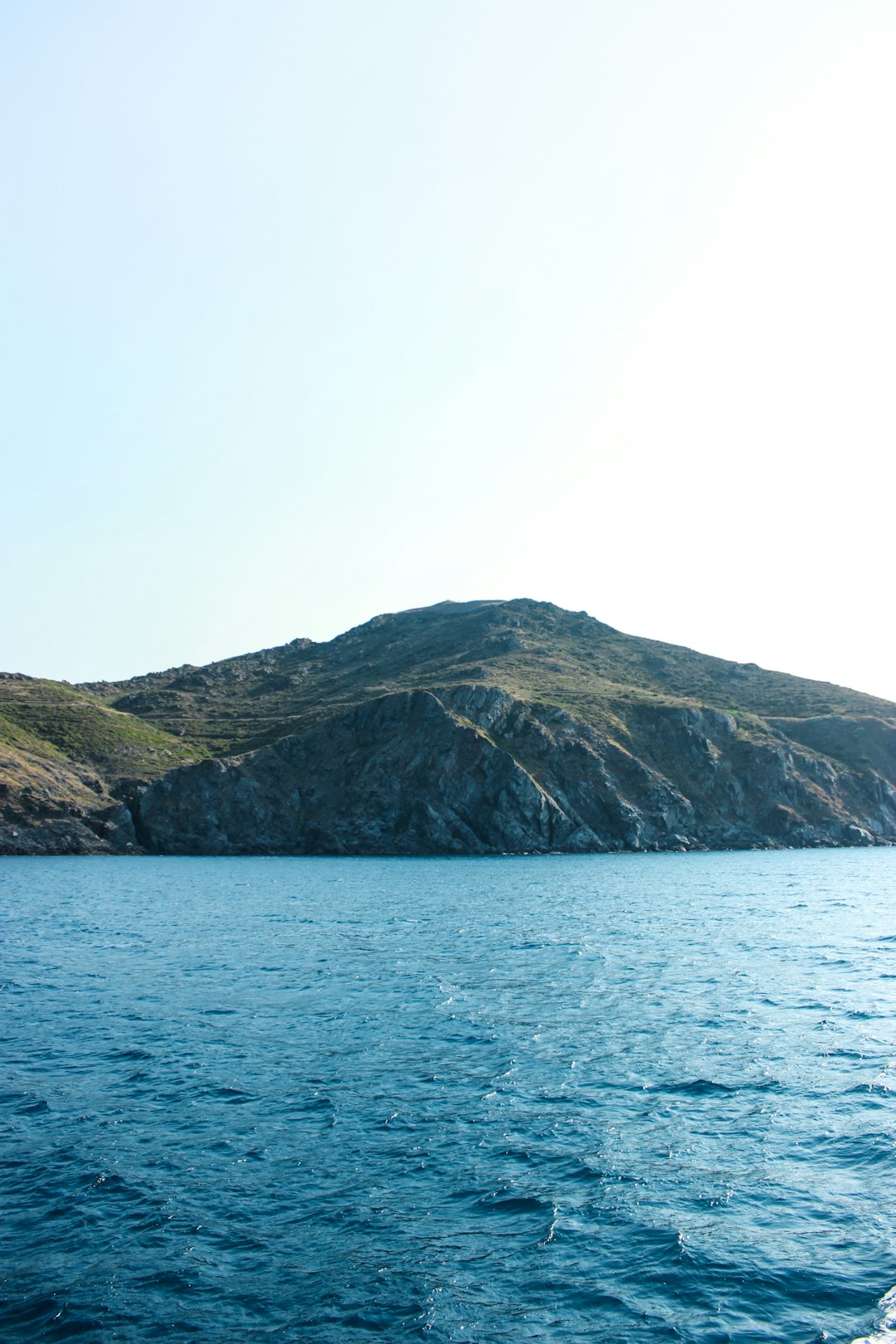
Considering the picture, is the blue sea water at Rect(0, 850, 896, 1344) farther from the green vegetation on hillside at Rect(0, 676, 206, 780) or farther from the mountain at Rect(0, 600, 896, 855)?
the green vegetation on hillside at Rect(0, 676, 206, 780)

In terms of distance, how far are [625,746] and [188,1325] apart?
160833 millimetres

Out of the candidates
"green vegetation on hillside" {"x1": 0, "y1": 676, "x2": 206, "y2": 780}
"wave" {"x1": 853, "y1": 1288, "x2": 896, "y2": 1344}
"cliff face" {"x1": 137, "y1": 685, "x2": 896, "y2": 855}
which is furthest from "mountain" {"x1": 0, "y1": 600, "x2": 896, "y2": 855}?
"wave" {"x1": 853, "y1": 1288, "x2": 896, "y2": 1344}

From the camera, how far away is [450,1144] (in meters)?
24.7

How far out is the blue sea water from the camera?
17.3 metres

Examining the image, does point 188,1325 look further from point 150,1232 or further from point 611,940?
point 611,940

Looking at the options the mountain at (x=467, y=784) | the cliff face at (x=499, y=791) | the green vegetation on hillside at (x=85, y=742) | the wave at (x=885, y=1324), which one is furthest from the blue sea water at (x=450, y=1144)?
the green vegetation on hillside at (x=85, y=742)

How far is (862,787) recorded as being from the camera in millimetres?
175375

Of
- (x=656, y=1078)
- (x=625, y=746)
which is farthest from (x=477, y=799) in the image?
(x=656, y=1078)

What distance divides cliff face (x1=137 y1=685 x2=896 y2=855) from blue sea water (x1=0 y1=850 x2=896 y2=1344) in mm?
100259

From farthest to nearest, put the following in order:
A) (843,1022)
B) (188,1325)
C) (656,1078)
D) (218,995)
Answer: (218,995)
(843,1022)
(656,1078)
(188,1325)

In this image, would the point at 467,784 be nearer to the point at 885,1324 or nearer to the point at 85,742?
the point at 85,742

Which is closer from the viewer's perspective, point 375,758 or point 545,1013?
point 545,1013

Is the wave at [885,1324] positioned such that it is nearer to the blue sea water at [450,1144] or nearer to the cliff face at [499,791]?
the blue sea water at [450,1144]

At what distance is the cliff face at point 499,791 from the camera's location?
510ft
